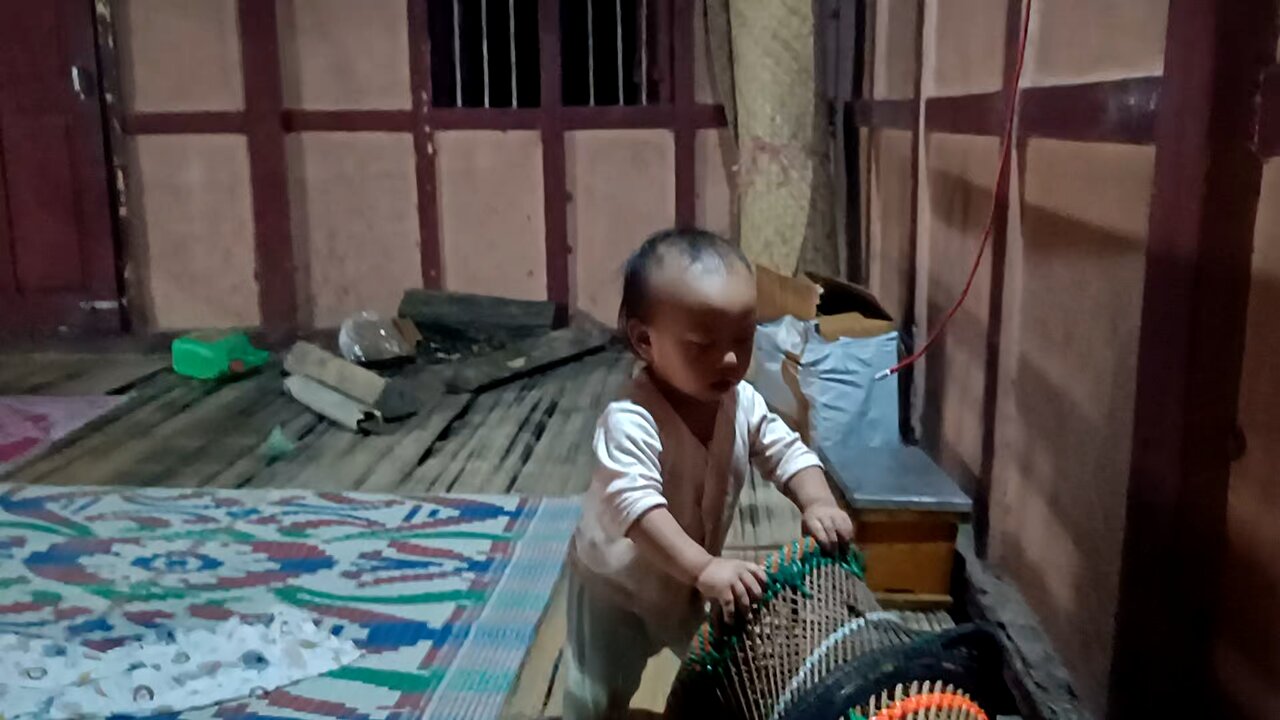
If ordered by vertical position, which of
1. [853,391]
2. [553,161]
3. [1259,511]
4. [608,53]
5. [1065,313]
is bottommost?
[853,391]

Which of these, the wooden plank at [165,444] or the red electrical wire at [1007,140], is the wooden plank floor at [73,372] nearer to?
the wooden plank at [165,444]

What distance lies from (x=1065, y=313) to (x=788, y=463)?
1.85 ft

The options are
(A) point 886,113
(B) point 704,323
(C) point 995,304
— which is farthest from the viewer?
(A) point 886,113

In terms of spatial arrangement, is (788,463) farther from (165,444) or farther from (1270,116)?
(165,444)

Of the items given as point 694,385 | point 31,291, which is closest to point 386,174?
point 31,291

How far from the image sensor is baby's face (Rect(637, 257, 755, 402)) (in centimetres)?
145

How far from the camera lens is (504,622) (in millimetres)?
2230

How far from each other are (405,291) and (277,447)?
1686 millimetres

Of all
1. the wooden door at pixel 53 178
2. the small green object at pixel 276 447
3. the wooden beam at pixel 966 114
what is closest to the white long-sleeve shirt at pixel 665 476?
the wooden beam at pixel 966 114

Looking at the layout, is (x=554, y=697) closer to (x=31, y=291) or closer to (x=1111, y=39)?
(x=1111, y=39)

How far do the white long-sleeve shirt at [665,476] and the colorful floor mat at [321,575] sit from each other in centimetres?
45

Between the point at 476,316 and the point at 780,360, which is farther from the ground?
Result: the point at 780,360

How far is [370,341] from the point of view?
4574 mm

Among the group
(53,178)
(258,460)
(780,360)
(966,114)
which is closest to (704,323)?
(966,114)
